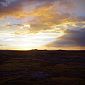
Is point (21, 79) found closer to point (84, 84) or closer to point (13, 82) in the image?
point (13, 82)

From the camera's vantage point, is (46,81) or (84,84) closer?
(84,84)

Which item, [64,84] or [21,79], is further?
[21,79]

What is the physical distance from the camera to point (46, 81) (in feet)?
99.8

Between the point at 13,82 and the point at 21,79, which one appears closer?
the point at 13,82

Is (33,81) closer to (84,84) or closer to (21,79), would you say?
(21,79)

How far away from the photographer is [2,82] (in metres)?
29.7

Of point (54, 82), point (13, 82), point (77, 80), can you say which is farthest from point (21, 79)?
point (77, 80)

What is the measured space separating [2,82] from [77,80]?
34.8 feet

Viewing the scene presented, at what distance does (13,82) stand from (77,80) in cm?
912

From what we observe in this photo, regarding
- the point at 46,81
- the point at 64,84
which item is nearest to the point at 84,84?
the point at 64,84

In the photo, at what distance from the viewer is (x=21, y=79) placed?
105ft

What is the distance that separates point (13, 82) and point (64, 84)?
22.8 feet

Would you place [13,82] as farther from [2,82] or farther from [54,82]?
[54,82]

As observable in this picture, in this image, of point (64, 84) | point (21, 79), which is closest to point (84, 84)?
point (64, 84)
